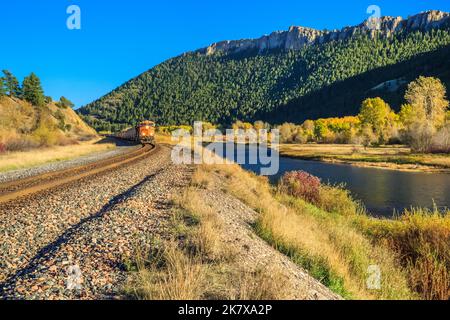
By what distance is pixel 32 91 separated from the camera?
7231 cm

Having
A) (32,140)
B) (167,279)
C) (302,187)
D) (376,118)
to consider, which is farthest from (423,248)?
(376,118)

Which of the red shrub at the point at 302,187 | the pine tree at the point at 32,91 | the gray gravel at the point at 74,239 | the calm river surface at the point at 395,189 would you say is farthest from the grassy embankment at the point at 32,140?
the calm river surface at the point at 395,189

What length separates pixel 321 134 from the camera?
11025 cm

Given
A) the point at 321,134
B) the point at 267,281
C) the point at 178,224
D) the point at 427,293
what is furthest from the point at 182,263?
the point at 321,134

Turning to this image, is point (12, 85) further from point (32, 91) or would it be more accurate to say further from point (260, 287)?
point (260, 287)

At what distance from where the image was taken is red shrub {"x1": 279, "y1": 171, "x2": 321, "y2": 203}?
1972 centimetres

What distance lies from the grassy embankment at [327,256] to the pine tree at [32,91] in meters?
70.1

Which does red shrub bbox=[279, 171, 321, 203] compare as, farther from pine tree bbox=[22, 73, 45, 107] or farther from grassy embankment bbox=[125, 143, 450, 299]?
pine tree bbox=[22, 73, 45, 107]

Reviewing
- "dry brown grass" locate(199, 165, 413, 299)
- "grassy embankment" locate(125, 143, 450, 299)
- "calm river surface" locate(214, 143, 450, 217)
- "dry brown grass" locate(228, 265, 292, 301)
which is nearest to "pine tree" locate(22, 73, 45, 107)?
"calm river surface" locate(214, 143, 450, 217)

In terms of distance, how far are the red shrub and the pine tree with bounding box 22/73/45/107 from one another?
6471 cm

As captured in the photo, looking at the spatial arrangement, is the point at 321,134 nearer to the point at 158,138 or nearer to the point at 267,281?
the point at 158,138

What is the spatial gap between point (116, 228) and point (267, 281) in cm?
420

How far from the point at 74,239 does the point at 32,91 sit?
76.3m

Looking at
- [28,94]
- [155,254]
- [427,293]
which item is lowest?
[427,293]
